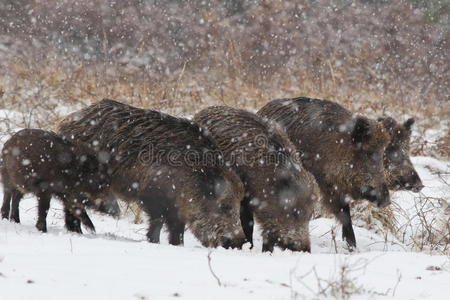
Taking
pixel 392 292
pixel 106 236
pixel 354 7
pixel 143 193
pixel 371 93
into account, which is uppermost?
pixel 354 7

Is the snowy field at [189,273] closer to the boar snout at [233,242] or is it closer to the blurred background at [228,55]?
the boar snout at [233,242]

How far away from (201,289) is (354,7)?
16859 millimetres

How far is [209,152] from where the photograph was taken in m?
5.81

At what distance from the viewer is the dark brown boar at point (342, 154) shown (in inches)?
269

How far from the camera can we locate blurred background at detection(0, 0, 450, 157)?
12039 millimetres

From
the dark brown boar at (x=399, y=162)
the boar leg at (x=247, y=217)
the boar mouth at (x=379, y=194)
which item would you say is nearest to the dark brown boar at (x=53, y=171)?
the boar leg at (x=247, y=217)

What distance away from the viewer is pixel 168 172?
5.70m

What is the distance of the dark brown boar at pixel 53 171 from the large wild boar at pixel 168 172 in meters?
0.19

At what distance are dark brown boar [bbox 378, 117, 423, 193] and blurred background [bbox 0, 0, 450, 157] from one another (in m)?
3.73

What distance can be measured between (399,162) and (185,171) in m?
2.91

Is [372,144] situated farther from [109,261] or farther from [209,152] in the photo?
[109,261]

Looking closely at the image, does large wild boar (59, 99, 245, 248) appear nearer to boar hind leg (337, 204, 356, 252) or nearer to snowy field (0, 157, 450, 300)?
snowy field (0, 157, 450, 300)

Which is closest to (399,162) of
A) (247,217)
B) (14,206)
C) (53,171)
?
(247,217)

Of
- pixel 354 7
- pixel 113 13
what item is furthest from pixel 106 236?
pixel 354 7
